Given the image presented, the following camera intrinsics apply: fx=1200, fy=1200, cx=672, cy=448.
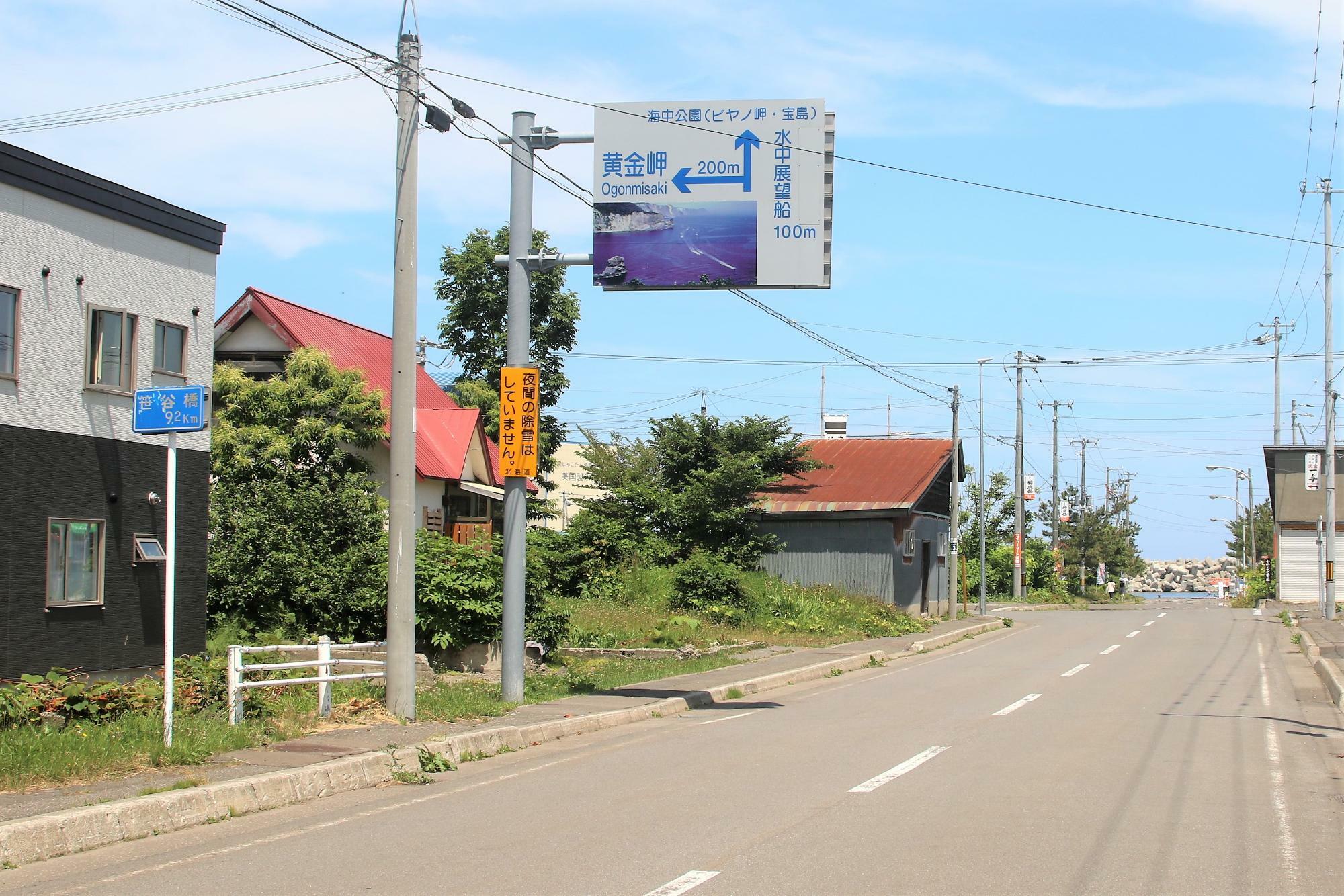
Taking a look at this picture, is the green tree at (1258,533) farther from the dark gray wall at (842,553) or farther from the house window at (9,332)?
the house window at (9,332)

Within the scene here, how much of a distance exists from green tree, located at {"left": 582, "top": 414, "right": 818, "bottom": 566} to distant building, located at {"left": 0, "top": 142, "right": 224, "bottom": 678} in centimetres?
1753

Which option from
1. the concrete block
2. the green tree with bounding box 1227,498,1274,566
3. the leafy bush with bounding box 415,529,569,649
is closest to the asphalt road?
the concrete block

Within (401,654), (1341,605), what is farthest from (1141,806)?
(1341,605)

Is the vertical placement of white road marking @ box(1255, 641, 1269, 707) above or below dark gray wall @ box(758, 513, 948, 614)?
below

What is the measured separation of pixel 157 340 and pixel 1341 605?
45.1 m

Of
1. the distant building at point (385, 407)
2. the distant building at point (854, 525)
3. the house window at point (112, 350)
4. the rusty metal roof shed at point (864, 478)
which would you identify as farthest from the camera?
the rusty metal roof shed at point (864, 478)

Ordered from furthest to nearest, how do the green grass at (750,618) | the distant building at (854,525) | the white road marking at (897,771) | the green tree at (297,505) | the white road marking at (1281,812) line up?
the distant building at (854,525), the green grass at (750,618), the green tree at (297,505), the white road marking at (897,771), the white road marking at (1281,812)

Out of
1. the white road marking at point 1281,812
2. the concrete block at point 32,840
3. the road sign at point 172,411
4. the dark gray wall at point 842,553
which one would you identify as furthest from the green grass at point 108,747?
the dark gray wall at point 842,553

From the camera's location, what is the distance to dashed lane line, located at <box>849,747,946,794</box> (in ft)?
33.1

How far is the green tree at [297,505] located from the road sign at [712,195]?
8184 millimetres

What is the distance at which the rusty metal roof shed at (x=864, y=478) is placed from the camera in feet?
123

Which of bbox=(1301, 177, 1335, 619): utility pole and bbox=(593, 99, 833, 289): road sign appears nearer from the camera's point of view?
bbox=(593, 99, 833, 289): road sign

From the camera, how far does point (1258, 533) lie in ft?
293

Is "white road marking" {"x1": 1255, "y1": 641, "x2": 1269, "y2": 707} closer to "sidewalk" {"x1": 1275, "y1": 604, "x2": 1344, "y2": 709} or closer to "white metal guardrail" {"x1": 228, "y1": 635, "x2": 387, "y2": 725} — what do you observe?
"sidewalk" {"x1": 1275, "y1": 604, "x2": 1344, "y2": 709}
